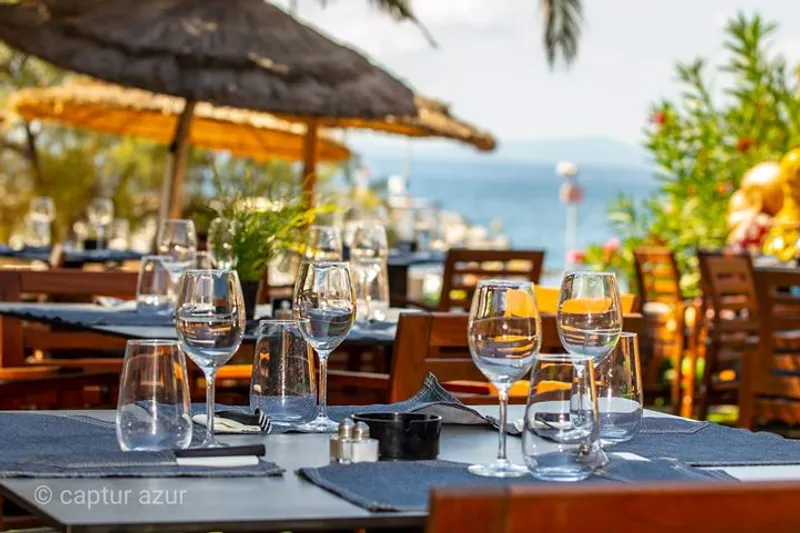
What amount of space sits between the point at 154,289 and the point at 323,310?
2.22 meters

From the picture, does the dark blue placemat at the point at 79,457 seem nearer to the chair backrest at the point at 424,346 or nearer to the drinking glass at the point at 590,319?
the drinking glass at the point at 590,319

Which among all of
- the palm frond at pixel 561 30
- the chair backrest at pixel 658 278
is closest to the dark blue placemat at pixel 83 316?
the chair backrest at pixel 658 278

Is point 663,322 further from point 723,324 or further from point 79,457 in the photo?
point 79,457

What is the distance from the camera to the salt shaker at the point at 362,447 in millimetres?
2145

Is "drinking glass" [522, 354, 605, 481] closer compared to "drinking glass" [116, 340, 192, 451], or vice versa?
"drinking glass" [522, 354, 605, 481]

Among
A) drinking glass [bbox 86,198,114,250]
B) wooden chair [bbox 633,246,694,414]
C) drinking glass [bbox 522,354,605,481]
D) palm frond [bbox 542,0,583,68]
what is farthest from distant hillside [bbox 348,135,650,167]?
drinking glass [bbox 522,354,605,481]

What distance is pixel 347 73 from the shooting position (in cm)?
1080

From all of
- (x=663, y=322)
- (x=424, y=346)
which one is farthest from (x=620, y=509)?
(x=663, y=322)

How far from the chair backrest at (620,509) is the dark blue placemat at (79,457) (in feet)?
2.53

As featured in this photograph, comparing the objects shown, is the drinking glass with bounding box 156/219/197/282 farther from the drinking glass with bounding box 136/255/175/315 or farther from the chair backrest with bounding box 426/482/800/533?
the chair backrest with bounding box 426/482/800/533

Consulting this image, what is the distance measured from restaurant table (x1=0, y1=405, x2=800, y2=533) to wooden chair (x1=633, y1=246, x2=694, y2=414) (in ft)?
19.6

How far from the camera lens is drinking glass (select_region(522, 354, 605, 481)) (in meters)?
2.01

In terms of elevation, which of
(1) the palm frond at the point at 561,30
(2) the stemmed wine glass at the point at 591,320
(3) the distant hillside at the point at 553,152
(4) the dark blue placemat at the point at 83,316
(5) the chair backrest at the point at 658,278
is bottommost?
(4) the dark blue placemat at the point at 83,316

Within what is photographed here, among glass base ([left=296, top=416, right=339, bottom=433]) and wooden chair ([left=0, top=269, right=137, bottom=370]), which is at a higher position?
wooden chair ([left=0, top=269, right=137, bottom=370])
